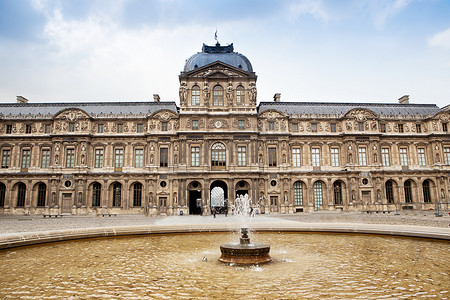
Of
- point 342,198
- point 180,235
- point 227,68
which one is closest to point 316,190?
point 342,198

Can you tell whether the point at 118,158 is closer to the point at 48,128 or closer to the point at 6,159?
the point at 48,128

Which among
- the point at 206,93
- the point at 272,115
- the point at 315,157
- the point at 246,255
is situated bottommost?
the point at 246,255

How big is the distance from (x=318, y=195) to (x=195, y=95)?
74.6 ft

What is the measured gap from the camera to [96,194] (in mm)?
45594

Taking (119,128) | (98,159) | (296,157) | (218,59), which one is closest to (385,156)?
(296,157)

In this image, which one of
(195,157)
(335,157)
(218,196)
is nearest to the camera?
(195,157)

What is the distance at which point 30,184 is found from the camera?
45.0 meters

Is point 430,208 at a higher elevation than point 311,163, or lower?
lower

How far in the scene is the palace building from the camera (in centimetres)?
4397

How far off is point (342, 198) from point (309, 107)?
14.8 m

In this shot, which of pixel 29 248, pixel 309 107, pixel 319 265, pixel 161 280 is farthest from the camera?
pixel 309 107

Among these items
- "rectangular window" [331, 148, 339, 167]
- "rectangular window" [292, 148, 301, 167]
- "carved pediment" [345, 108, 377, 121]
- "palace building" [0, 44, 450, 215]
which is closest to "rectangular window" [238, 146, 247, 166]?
"palace building" [0, 44, 450, 215]

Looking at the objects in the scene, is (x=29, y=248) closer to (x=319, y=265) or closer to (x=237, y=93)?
(x=319, y=265)

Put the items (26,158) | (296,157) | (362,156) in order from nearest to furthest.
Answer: (26,158) → (296,157) → (362,156)
